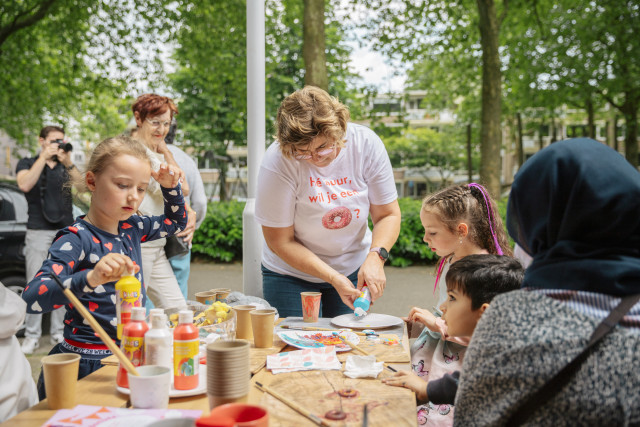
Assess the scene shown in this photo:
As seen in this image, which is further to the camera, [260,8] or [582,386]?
[260,8]

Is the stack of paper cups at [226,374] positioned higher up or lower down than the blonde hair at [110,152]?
lower down

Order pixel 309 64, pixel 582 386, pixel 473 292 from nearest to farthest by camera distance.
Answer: pixel 582 386
pixel 473 292
pixel 309 64

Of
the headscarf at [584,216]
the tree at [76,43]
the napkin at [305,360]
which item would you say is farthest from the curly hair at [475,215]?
the tree at [76,43]

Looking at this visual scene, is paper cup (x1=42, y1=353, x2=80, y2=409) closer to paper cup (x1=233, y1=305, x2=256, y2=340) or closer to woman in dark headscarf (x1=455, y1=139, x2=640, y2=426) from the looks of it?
paper cup (x1=233, y1=305, x2=256, y2=340)

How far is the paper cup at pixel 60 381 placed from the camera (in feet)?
5.38

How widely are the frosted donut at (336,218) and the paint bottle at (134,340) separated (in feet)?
4.66

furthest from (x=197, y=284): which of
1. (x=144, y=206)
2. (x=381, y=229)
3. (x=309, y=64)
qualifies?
(x=381, y=229)

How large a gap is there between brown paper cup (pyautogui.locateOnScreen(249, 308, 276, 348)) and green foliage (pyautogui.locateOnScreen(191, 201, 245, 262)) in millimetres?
8655

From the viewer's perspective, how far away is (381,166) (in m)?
3.20

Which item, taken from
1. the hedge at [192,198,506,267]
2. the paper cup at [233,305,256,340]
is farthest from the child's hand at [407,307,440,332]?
the hedge at [192,198,506,267]

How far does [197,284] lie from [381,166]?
6330 millimetres

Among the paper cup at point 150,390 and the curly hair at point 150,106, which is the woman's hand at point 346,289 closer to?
the paper cup at point 150,390

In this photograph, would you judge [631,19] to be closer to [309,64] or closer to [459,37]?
[459,37]

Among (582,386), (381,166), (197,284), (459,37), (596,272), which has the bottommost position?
(197,284)
